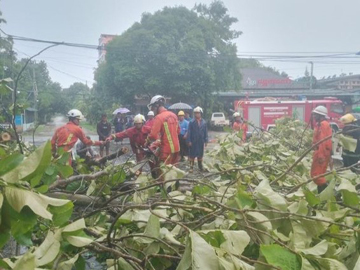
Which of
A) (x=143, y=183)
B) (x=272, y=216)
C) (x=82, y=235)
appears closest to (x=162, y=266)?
(x=82, y=235)

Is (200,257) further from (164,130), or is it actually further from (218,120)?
(218,120)

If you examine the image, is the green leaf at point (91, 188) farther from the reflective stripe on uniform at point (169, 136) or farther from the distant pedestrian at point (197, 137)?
the distant pedestrian at point (197, 137)

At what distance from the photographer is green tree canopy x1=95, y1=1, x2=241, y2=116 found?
32.0m

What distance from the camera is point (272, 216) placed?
211cm

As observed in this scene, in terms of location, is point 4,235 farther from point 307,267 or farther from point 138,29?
point 138,29

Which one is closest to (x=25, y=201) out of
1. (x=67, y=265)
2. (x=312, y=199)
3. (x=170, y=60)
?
(x=67, y=265)

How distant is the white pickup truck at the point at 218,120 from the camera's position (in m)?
35.6

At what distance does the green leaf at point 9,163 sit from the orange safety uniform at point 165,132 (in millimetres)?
4929

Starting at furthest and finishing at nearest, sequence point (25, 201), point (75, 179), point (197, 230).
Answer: point (75, 179) → point (197, 230) → point (25, 201)

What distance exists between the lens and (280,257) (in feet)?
5.41

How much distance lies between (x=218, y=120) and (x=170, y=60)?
7342 mm

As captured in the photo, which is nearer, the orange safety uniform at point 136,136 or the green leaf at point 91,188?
the green leaf at point 91,188

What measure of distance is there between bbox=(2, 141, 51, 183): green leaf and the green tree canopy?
Result: 99.1 feet

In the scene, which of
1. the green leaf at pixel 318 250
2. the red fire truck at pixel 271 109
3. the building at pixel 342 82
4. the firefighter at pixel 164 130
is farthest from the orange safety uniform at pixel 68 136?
the building at pixel 342 82
